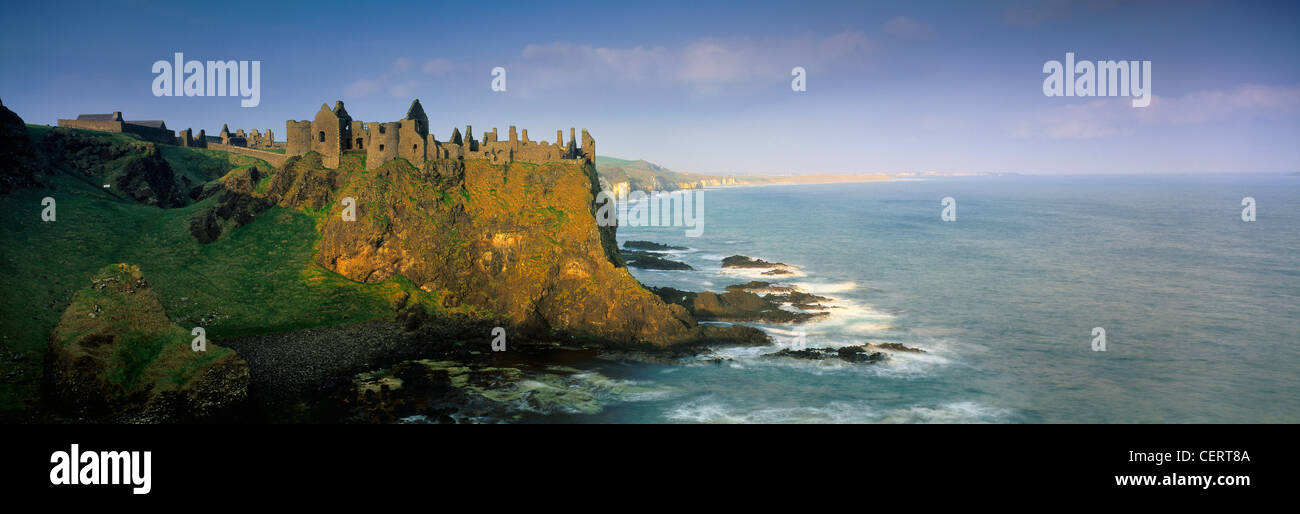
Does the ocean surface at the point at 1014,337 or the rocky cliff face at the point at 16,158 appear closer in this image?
the ocean surface at the point at 1014,337

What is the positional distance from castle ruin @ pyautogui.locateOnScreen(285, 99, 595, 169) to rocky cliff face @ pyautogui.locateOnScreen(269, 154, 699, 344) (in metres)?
1.19

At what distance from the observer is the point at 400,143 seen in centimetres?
5319

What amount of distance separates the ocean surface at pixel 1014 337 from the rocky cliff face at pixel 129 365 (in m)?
16.2

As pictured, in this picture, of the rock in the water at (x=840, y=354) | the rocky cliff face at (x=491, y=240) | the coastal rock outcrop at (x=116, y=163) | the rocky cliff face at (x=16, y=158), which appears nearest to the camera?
the rock in the water at (x=840, y=354)

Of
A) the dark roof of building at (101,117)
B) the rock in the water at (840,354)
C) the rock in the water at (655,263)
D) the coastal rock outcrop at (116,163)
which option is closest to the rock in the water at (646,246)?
the rock in the water at (655,263)

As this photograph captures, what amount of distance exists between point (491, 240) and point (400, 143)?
11.9 metres

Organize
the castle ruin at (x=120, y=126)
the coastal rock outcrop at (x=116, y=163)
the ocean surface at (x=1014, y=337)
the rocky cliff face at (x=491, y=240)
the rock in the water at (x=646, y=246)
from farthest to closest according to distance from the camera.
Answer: the rock in the water at (x=646, y=246) < the castle ruin at (x=120, y=126) < the coastal rock outcrop at (x=116, y=163) < the rocky cliff face at (x=491, y=240) < the ocean surface at (x=1014, y=337)

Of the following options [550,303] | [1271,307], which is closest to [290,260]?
[550,303]

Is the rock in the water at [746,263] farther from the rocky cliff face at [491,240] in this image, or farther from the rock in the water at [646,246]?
the rocky cliff face at [491,240]

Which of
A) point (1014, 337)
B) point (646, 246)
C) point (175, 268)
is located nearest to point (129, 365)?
point (175, 268)

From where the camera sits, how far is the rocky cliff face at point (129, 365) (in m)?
28.6

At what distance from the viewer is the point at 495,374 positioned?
122ft
